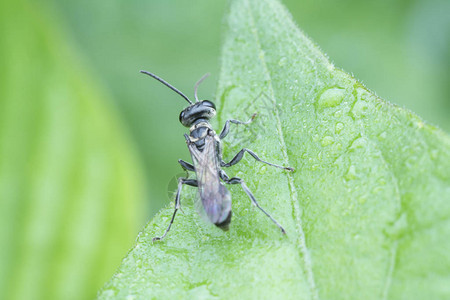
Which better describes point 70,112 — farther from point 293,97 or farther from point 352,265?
point 352,265

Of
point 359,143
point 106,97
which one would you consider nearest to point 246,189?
point 359,143

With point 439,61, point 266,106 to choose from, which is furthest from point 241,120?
point 439,61

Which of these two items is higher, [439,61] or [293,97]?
[439,61]

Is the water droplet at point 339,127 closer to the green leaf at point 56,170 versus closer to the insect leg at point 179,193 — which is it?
the insect leg at point 179,193

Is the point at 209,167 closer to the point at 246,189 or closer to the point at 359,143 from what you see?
the point at 246,189

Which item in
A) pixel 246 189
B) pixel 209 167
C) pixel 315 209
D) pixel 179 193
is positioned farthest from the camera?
pixel 209 167
